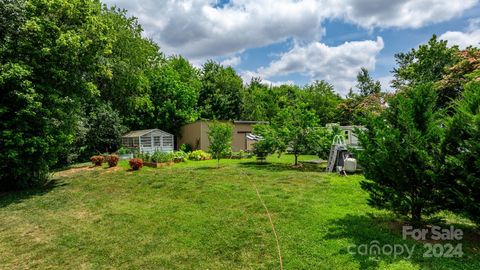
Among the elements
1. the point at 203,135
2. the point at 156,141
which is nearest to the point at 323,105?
the point at 203,135

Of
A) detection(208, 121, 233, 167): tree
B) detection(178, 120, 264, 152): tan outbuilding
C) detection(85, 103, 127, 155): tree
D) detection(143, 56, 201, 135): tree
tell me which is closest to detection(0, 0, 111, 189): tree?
detection(208, 121, 233, 167): tree

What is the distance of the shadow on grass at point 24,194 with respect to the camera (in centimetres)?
964

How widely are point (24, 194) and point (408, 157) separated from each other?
11.9 m

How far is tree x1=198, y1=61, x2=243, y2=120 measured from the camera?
98.8 feet

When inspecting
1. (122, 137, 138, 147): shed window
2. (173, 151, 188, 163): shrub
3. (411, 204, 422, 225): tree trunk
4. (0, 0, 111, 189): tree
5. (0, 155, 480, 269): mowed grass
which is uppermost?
(0, 0, 111, 189): tree

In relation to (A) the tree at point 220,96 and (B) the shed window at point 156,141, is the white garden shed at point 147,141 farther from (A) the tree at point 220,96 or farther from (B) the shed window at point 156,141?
(A) the tree at point 220,96

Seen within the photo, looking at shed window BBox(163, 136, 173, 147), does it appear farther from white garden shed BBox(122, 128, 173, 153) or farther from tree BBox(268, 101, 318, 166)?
tree BBox(268, 101, 318, 166)

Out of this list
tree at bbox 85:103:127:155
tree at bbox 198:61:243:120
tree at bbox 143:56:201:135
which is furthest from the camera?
tree at bbox 198:61:243:120

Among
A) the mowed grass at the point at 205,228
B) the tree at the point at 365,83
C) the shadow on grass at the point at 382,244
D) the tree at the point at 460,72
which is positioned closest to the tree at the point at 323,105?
the tree at the point at 365,83

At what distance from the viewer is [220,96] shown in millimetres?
30266

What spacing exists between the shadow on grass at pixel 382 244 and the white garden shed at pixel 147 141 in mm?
17107

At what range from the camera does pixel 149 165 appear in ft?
52.5

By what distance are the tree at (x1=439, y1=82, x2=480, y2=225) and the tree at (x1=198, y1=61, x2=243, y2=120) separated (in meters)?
25.4

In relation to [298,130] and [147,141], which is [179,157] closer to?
[147,141]
